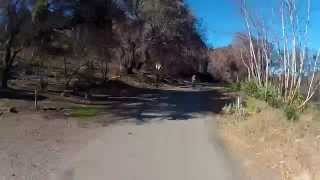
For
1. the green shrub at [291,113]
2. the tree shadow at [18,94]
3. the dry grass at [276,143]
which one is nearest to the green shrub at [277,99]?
the green shrub at [291,113]

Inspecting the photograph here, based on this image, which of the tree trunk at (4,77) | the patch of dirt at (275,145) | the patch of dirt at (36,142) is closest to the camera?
the patch of dirt at (36,142)

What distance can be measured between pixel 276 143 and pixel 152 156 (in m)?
3.45

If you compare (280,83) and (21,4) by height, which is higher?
(21,4)

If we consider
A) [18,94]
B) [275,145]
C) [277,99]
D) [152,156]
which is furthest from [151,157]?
[18,94]

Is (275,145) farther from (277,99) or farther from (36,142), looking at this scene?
(277,99)

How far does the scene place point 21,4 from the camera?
25500 mm

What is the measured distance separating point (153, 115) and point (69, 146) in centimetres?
908

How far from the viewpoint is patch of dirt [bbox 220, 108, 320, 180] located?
11820mm

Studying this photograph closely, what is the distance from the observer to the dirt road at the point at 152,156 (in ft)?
37.6

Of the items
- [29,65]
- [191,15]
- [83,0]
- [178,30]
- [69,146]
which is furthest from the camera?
[191,15]

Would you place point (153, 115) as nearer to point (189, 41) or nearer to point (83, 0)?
point (83, 0)

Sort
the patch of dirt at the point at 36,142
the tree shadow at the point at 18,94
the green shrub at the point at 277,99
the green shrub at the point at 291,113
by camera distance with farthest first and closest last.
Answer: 1. the tree shadow at the point at 18,94
2. the green shrub at the point at 277,99
3. the green shrub at the point at 291,113
4. the patch of dirt at the point at 36,142

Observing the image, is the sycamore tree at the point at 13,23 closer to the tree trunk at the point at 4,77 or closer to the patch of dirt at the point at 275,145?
the tree trunk at the point at 4,77

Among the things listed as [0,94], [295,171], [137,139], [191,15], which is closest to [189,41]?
[191,15]
